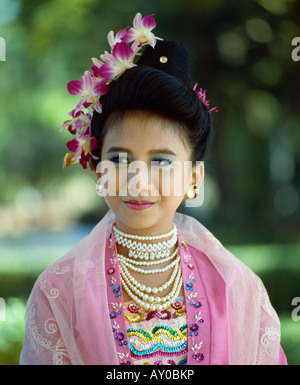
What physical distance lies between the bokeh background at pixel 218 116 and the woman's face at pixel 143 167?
2.79 m

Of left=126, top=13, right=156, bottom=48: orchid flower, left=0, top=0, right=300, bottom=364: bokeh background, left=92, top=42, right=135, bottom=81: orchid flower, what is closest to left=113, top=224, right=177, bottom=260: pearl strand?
left=92, top=42, right=135, bottom=81: orchid flower

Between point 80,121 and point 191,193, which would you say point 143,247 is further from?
point 80,121

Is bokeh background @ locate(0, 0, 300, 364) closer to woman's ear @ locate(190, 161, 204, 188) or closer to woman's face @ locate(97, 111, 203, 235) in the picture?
woman's ear @ locate(190, 161, 204, 188)

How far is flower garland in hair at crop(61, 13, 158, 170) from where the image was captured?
1.65 m

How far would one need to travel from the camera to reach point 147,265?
5.42ft

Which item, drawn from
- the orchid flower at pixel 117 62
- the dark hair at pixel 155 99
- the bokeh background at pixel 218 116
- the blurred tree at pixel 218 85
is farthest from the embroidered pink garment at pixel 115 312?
the blurred tree at pixel 218 85

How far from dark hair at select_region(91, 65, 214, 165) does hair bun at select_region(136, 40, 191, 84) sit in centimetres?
7

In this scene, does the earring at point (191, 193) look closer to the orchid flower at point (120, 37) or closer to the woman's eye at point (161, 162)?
the woman's eye at point (161, 162)

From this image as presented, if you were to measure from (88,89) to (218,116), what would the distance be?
284 cm

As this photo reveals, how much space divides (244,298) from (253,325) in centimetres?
9

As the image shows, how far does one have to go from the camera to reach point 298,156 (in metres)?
5.90

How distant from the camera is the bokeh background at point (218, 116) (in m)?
4.93

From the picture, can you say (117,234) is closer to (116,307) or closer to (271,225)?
(116,307)

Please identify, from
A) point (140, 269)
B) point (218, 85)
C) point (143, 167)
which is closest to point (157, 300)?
point (140, 269)
